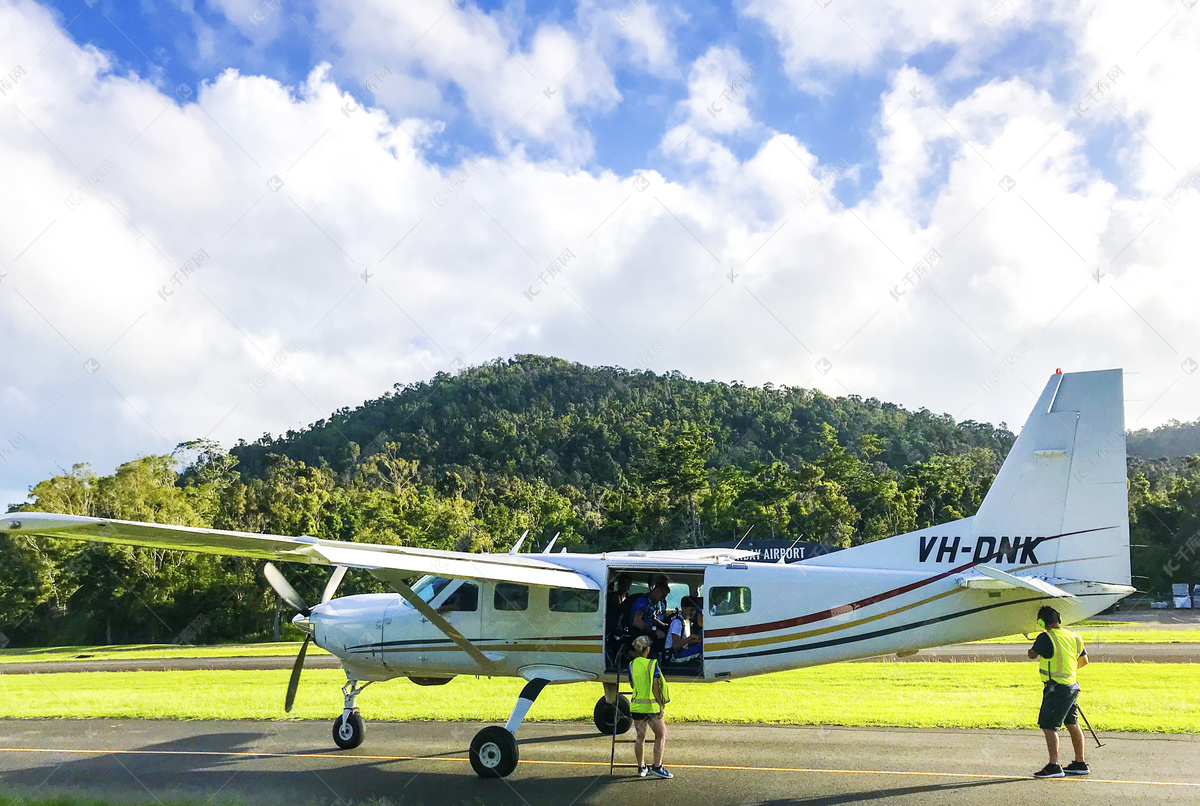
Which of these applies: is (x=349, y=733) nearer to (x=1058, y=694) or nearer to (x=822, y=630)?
(x=822, y=630)

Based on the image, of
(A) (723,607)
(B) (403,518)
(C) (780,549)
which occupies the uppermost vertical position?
(B) (403,518)

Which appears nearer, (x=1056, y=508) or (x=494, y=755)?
(x=494, y=755)

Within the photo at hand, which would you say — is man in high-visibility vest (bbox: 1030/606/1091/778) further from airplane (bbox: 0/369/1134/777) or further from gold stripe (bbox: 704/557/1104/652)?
gold stripe (bbox: 704/557/1104/652)

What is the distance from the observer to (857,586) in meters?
10.8

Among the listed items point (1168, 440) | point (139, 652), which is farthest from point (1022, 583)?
point (1168, 440)

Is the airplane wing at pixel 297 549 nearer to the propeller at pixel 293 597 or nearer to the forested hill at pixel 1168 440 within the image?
the propeller at pixel 293 597

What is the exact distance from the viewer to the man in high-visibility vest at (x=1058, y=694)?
30.5 ft

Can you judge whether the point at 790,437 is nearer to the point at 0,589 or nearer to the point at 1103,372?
the point at 0,589

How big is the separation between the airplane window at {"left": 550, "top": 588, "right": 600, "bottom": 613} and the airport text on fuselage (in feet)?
14.5

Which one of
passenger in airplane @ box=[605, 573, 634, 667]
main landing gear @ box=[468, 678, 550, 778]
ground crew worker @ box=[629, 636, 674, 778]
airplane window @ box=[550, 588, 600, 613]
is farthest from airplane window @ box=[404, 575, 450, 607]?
ground crew worker @ box=[629, 636, 674, 778]

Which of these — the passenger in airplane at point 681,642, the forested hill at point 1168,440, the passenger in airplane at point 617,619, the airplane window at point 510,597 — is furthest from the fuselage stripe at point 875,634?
the forested hill at point 1168,440

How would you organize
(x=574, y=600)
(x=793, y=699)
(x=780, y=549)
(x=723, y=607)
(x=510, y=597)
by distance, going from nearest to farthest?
1. (x=723, y=607)
2. (x=574, y=600)
3. (x=510, y=597)
4. (x=793, y=699)
5. (x=780, y=549)

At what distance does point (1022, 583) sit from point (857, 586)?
192cm

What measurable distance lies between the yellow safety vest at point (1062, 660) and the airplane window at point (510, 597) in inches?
251
